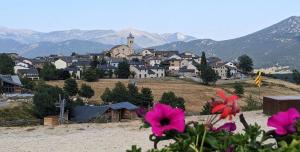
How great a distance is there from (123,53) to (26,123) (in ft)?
484

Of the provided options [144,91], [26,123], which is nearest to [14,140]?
[26,123]

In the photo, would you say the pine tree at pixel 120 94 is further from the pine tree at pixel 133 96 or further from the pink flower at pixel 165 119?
the pink flower at pixel 165 119

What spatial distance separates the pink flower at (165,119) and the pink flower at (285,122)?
14.9 inches

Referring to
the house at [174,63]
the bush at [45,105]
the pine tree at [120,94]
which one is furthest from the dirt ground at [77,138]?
the house at [174,63]

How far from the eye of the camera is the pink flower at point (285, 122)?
2289 millimetres

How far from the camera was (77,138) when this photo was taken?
16922 mm

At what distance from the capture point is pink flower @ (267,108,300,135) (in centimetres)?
229

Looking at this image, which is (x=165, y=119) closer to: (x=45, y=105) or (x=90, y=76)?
(x=45, y=105)

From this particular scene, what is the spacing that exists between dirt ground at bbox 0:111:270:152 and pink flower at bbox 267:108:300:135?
10911 mm

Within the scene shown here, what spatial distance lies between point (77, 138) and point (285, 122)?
590 inches

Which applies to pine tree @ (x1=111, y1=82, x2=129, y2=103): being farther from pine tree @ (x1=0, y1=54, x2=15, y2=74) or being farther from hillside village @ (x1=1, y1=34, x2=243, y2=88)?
hillside village @ (x1=1, y1=34, x2=243, y2=88)

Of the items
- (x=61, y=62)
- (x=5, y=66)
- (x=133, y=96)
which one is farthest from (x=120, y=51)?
(x=133, y=96)

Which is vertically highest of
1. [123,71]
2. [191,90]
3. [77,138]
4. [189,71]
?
[123,71]

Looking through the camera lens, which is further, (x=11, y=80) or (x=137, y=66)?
(x=137, y=66)
